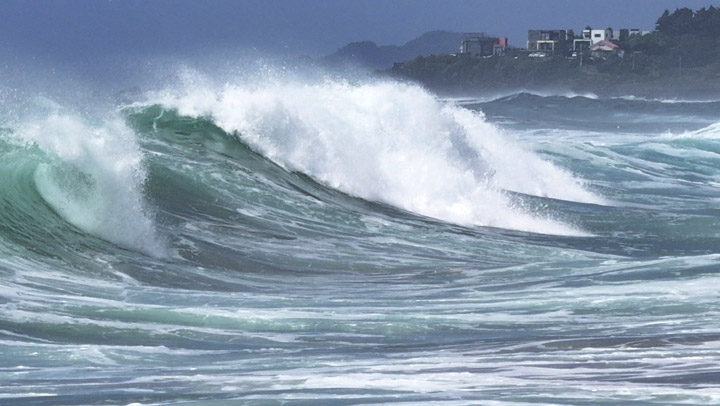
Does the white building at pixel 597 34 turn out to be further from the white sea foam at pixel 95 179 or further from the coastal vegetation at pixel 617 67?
the white sea foam at pixel 95 179

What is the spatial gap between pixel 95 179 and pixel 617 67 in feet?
269

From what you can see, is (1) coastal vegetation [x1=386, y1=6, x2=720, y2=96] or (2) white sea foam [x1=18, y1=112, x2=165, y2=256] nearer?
(2) white sea foam [x1=18, y1=112, x2=165, y2=256]

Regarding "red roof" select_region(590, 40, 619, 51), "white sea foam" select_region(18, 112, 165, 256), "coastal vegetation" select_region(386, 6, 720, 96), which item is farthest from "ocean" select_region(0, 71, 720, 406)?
"red roof" select_region(590, 40, 619, 51)

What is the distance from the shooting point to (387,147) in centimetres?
1627

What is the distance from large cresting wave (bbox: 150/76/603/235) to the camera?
14.5 metres

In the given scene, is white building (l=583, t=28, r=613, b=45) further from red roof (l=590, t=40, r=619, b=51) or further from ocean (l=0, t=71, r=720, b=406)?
ocean (l=0, t=71, r=720, b=406)

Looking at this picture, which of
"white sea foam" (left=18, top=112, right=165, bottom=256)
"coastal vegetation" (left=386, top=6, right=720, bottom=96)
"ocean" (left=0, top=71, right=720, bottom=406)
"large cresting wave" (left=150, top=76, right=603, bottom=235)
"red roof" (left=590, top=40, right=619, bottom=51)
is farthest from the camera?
"red roof" (left=590, top=40, right=619, bottom=51)

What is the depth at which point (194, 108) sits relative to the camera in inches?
657

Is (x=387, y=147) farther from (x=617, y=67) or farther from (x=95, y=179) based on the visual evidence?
(x=617, y=67)

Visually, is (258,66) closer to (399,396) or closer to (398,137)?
(398,137)

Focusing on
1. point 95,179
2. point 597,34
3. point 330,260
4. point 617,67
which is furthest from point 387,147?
point 597,34

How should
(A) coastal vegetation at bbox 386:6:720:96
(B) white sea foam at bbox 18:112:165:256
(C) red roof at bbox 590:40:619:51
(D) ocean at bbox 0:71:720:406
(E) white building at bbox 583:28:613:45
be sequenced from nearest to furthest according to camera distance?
(D) ocean at bbox 0:71:720:406 < (B) white sea foam at bbox 18:112:165:256 < (A) coastal vegetation at bbox 386:6:720:96 < (C) red roof at bbox 590:40:619:51 < (E) white building at bbox 583:28:613:45

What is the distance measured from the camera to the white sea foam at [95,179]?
36.0ft

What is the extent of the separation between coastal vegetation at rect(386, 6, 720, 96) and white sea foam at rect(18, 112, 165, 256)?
2854 inches
